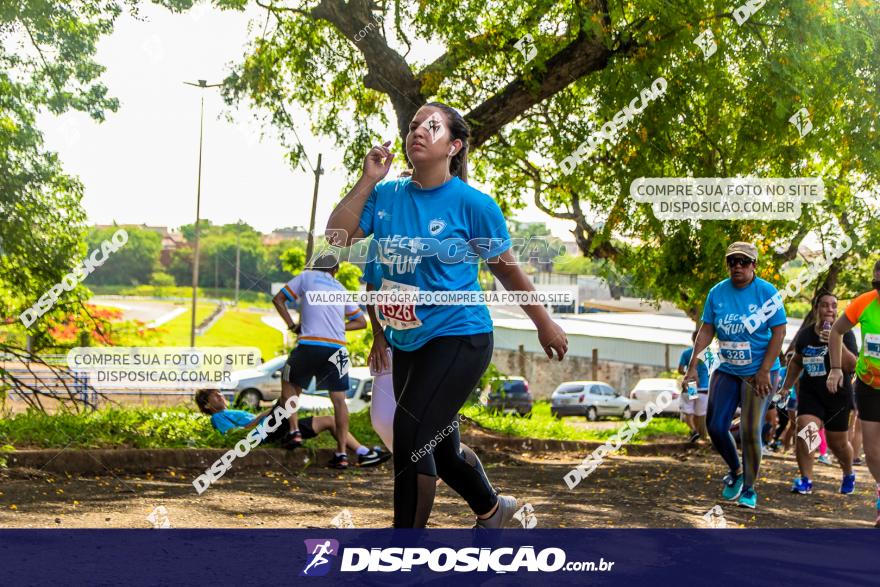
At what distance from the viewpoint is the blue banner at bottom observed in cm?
403

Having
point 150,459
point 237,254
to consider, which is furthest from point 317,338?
point 237,254

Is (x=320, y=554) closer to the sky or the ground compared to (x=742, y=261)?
closer to the ground

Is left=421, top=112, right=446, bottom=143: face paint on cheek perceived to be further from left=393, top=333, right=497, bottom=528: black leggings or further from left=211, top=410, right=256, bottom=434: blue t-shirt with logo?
left=211, top=410, right=256, bottom=434: blue t-shirt with logo

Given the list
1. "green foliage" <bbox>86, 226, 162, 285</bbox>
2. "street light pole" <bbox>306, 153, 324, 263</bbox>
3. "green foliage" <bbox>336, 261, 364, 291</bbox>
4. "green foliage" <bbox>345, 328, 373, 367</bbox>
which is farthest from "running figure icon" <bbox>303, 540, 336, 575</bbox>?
"green foliage" <bbox>336, 261, 364, 291</bbox>

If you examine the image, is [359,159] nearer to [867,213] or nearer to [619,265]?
[619,265]

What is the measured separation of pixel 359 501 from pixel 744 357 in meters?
2.87

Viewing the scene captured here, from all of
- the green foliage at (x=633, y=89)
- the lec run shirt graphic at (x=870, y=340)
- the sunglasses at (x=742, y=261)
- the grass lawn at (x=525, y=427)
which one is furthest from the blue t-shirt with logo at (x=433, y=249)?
the grass lawn at (x=525, y=427)

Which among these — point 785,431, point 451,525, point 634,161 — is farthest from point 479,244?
point 785,431

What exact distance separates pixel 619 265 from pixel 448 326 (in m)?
12.9

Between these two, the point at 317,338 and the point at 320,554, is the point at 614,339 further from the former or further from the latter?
the point at 320,554

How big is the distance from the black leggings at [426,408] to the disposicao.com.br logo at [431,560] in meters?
0.13

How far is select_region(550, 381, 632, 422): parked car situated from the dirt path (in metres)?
24.9

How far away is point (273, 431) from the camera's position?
9.23m

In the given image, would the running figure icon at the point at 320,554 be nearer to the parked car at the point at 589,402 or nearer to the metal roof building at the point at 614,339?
the parked car at the point at 589,402
